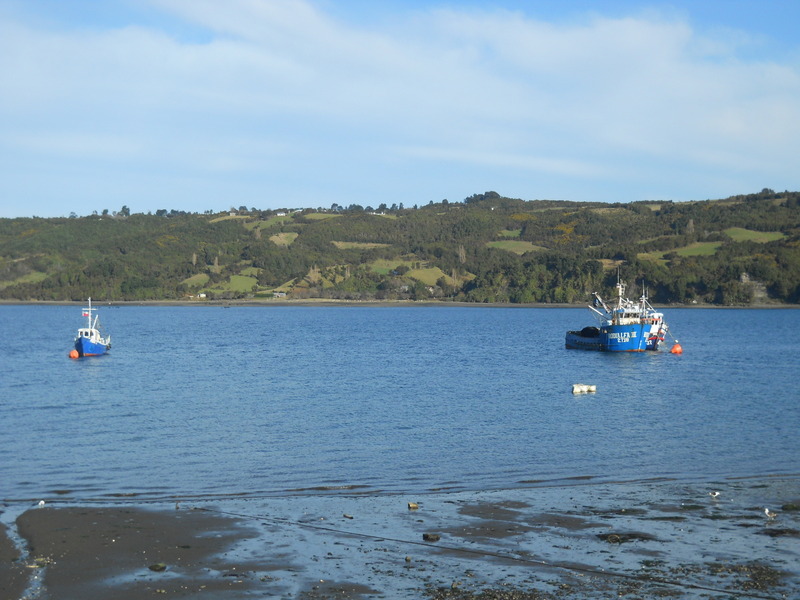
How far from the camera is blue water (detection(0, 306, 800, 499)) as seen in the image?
1156 inches

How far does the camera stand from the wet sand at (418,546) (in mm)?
17078

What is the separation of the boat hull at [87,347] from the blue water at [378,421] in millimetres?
1726

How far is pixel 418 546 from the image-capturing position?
20.1m

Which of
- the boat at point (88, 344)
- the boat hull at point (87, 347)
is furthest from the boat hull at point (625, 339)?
the boat hull at point (87, 347)

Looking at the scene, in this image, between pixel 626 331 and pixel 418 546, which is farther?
pixel 626 331

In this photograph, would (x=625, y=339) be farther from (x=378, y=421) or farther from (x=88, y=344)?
(x=378, y=421)

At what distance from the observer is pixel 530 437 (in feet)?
122

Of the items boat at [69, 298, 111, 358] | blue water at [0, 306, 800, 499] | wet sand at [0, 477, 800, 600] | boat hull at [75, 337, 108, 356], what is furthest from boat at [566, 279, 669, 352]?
wet sand at [0, 477, 800, 600]

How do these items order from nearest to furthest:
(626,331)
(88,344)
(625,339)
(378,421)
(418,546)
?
(418,546)
(378,421)
(88,344)
(626,331)
(625,339)

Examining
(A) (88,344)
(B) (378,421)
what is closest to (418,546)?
(B) (378,421)

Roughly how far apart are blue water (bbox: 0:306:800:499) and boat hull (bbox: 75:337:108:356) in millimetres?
1726

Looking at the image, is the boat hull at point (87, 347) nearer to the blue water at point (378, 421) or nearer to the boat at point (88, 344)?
the boat at point (88, 344)

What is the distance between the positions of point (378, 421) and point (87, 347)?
48869mm

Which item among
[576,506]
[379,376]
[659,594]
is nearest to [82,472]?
[576,506]
